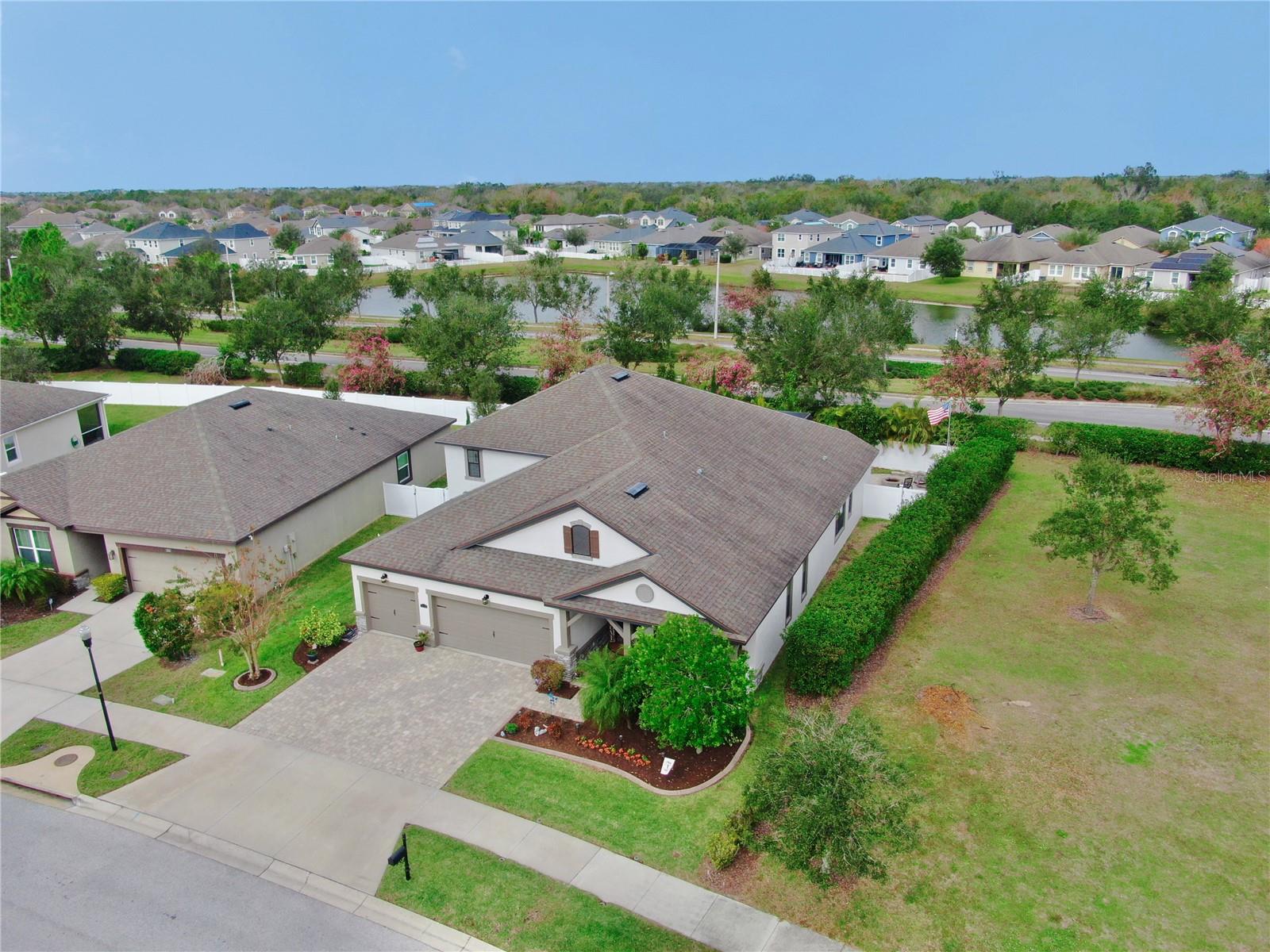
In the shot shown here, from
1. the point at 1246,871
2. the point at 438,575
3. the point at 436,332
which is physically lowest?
the point at 1246,871

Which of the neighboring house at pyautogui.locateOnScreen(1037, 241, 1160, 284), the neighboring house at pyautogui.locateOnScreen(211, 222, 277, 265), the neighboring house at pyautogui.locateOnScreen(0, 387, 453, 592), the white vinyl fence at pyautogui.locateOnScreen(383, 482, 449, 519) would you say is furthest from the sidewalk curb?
the neighboring house at pyautogui.locateOnScreen(211, 222, 277, 265)

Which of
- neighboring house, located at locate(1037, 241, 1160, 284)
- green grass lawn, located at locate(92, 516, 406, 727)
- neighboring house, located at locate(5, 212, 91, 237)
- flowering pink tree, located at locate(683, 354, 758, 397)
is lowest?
green grass lawn, located at locate(92, 516, 406, 727)

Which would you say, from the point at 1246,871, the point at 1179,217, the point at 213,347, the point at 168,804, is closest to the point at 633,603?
the point at 168,804

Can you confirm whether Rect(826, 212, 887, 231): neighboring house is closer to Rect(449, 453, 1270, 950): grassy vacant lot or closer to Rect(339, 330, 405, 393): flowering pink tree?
Rect(339, 330, 405, 393): flowering pink tree

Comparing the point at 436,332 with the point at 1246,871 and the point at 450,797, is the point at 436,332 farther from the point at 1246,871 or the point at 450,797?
the point at 1246,871

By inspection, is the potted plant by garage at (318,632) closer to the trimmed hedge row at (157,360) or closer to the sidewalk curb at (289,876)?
the sidewalk curb at (289,876)

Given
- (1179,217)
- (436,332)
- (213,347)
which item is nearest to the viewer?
(436,332)

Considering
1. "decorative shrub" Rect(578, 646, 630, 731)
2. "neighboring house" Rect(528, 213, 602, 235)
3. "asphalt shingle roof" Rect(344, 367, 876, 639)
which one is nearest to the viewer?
"decorative shrub" Rect(578, 646, 630, 731)

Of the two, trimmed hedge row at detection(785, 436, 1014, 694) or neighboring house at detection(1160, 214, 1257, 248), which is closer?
trimmed hedge row at detection(785, 436, 1014, 694)
